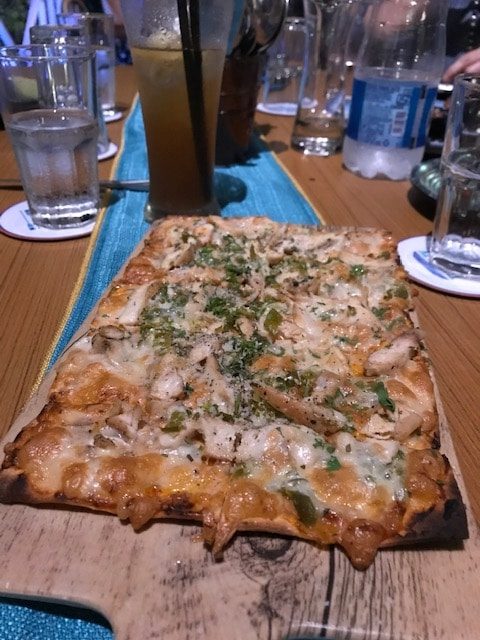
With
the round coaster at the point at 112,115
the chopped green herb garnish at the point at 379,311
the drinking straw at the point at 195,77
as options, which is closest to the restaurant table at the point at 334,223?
A: the chopped green herb garnish at the point at 379,311

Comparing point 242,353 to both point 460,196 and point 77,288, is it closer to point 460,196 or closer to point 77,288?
point 77,288

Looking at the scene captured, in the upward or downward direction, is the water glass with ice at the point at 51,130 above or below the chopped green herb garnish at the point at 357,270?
above

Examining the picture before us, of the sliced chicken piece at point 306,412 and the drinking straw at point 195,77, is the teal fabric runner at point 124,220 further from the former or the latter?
the sliced chicken piece at point 306,412

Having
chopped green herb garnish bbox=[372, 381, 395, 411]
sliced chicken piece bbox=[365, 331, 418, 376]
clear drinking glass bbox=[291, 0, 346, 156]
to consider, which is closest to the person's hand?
clear drinking glass bbox=[291, 0, 346, 156]

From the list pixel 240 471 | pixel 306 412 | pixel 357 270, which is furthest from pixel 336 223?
pixel 240 471

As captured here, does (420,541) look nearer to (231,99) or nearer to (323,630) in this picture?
(323,630)

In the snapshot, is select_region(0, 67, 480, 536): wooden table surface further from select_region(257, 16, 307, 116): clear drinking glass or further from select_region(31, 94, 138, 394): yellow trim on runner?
select_region(257, 16, 307, 116): clear drinking glass

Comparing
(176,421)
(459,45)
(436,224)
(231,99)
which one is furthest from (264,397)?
(459,45)
